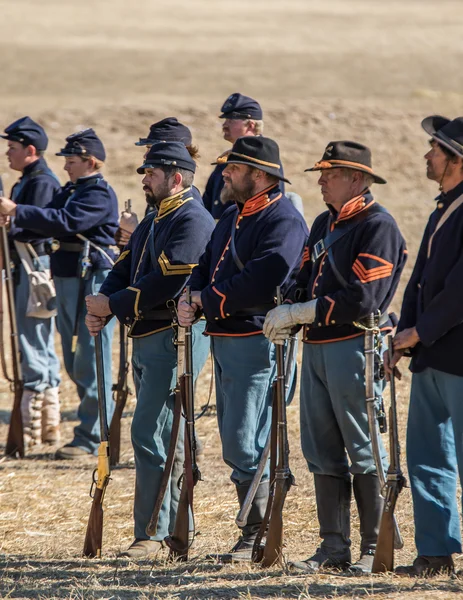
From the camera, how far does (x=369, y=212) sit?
6.39 metres

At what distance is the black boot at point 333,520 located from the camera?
21.5 ft

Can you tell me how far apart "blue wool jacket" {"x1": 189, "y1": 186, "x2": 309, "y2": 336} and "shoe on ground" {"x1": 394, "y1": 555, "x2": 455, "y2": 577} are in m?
1.63

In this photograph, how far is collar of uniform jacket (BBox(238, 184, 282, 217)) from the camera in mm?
6867

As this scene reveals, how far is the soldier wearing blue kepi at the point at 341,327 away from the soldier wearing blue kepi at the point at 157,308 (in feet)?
2.83

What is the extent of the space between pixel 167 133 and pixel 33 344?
A: 133 inches

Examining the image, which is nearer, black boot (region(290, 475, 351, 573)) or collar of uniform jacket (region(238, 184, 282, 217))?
black boot (region(290, 475, 351, 573))

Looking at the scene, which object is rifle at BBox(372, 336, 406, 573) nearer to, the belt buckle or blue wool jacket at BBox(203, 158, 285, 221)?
the belt buckle

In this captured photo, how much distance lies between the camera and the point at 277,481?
6.55 meters

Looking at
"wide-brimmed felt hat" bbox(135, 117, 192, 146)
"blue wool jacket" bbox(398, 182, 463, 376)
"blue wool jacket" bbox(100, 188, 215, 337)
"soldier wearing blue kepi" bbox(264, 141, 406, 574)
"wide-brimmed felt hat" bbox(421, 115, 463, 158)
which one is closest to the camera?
"blue wool jacket" bbox(398, 182, 463, 376)

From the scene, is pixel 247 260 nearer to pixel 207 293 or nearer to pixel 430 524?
pixel 207 293

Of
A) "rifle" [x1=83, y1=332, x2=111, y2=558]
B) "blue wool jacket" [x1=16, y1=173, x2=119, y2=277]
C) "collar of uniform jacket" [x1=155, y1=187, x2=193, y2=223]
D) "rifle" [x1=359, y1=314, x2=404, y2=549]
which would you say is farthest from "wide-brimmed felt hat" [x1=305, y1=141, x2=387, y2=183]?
"blue wool jacket" [x1=16, y1=173, x2=119, y2=277]

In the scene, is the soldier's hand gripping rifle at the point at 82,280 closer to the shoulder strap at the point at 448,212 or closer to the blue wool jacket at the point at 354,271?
the blue wool jacket at the point at 354,271

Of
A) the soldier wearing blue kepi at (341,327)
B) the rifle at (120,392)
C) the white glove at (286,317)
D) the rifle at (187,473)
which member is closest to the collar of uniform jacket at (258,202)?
the soldier wearing blue kepi at (341,327)

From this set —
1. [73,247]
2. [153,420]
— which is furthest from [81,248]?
[153,420]
